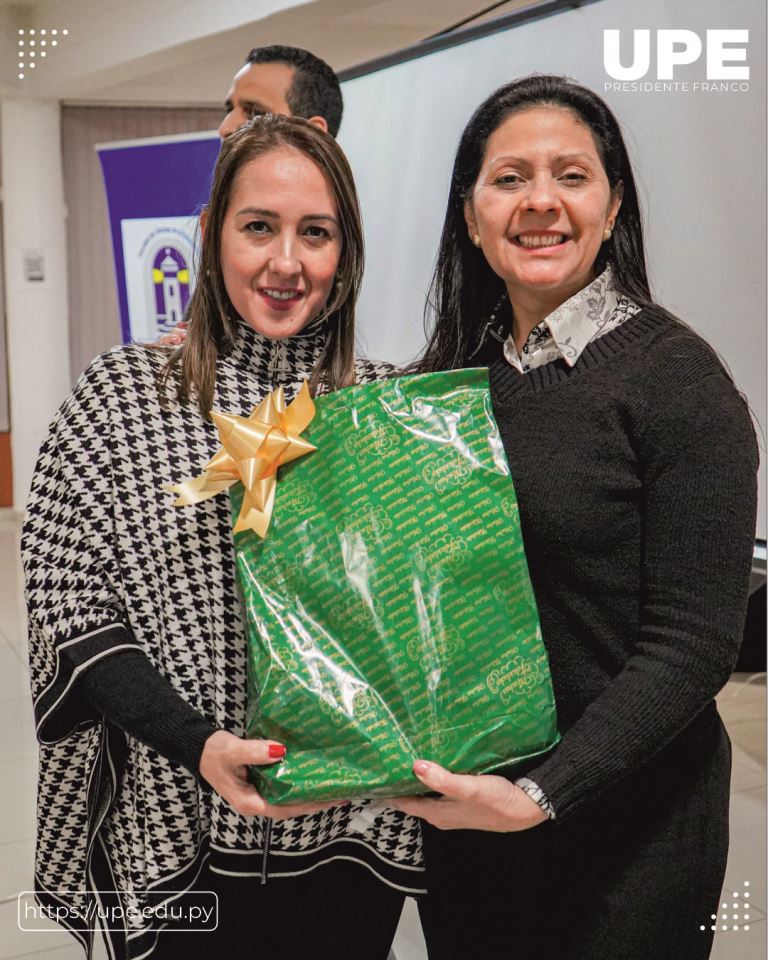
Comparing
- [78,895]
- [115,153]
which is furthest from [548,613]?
[115,153]

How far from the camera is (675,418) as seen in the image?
3.41 feet

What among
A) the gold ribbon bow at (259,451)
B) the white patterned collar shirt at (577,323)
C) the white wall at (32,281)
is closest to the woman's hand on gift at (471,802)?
the gold ribbon bow at (259,451)

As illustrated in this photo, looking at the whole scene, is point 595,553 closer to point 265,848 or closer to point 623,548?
point 623,548

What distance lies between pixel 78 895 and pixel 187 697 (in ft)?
1.33

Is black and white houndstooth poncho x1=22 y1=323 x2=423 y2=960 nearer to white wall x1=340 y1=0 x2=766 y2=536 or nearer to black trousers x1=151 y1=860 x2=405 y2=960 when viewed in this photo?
black trousers x1=151 y1=860 x2=405 y2=960

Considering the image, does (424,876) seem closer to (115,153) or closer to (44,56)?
(115,153)

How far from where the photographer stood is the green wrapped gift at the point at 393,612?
99 cm

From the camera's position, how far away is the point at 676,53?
239 centimetres

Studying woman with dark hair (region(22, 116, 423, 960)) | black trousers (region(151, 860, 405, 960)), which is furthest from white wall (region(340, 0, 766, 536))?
black trousers (region(151, 860, 405, 960))

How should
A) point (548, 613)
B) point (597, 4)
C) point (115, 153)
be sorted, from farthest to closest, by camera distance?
point (115, 153) < point (597, 4) < point (548, 613)

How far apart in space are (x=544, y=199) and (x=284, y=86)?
1.62m

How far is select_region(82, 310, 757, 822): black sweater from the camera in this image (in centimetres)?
103

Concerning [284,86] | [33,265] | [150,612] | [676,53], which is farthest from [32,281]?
[150,612]

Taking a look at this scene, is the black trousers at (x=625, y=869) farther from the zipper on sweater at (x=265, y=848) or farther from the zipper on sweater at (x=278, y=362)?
the zipper on sweater at (x=278, y=362)
